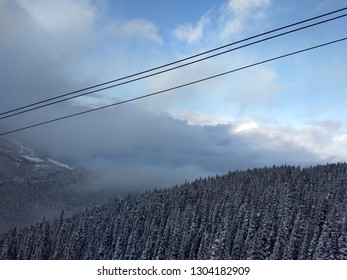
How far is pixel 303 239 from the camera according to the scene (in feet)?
281

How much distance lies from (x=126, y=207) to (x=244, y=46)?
151 meters

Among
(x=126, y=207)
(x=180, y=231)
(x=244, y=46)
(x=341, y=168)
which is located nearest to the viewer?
(x=244, y=46)

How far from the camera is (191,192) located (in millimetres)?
164500

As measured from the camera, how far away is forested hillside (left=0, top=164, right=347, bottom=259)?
8462 centimetres

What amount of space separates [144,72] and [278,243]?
73.5 meters

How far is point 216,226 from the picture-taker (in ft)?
399

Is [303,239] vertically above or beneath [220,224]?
beneath

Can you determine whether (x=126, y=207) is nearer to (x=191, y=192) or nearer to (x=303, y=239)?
(x=191, y=192)

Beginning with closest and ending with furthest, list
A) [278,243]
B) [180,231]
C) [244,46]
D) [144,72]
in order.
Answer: [244,46] < [144,72] < [278,243] < [180,231]

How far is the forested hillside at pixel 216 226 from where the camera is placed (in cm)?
8462
